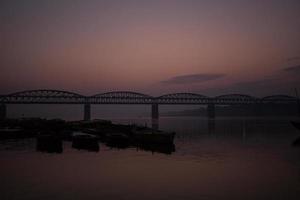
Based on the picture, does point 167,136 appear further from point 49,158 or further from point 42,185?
point 42,185

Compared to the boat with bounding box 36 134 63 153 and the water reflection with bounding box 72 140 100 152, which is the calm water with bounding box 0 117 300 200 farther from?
the water reflection with bounding box 72 140 100 152

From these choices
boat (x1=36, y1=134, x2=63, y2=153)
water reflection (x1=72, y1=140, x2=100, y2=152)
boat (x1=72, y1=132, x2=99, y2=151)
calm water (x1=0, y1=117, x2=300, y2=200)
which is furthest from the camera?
boat (x1=72, y1=132, x2=99, y2=151)

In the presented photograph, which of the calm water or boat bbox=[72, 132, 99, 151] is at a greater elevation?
boat bbox=[72, 132, 99, 151]

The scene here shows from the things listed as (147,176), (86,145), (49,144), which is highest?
(49,144)

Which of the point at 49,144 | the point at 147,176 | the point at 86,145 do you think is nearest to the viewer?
the point at 147,176

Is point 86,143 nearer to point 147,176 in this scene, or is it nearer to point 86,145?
point 86,145

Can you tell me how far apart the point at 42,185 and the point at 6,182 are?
4.04m

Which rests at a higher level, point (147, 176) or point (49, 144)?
point (49, 144)

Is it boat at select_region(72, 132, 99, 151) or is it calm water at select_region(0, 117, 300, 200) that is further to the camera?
boat at select_region(72, 132, 99, 151)

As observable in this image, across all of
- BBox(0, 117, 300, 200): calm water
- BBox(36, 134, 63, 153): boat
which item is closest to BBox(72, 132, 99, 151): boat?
BBox(36, 134, 63, 153): boat

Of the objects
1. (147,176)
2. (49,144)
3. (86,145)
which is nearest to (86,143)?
(86,145)

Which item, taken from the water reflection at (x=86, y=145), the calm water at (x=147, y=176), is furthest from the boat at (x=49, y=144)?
the calm water at (x=147, y=176)

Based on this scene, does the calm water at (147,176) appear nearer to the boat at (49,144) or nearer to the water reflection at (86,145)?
the boat at (49,144)

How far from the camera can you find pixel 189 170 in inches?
1426
